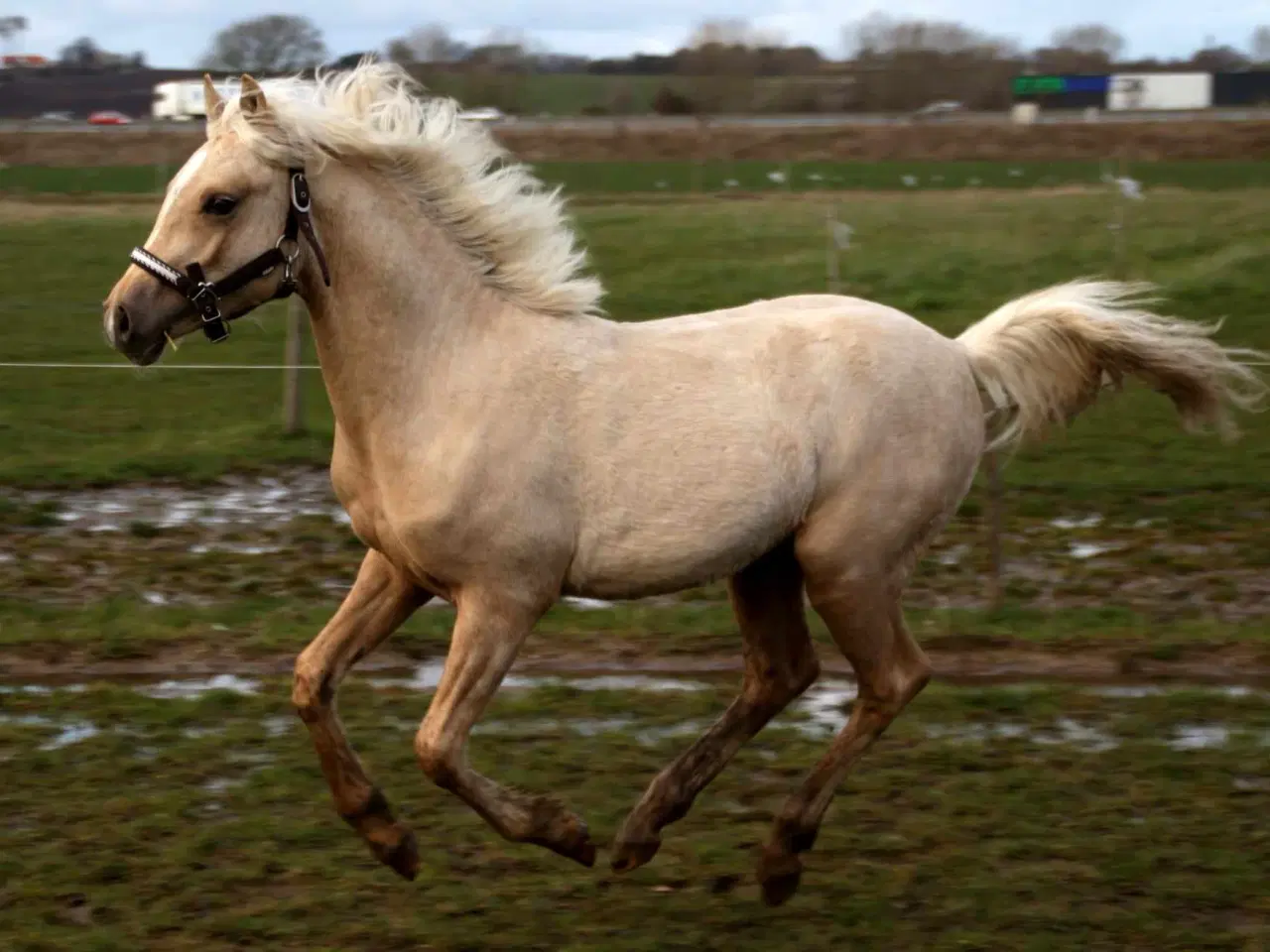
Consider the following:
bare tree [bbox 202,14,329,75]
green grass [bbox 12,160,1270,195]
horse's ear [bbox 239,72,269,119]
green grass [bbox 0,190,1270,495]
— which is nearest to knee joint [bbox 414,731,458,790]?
horse's ear [bbox 239,72,269,119]

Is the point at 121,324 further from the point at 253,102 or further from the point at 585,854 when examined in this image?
the point at 585,854

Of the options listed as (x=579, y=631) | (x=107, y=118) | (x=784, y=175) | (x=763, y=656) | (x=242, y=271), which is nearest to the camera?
(x=242, y=271)

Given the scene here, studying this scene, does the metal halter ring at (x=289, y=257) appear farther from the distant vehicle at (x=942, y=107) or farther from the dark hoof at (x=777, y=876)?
the distant vehicle at (x=942, y=107)

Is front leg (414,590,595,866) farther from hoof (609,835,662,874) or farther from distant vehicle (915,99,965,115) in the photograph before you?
distant vehicle (915,99,965,115)

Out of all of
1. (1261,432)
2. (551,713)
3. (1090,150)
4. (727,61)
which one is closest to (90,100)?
(727,61)

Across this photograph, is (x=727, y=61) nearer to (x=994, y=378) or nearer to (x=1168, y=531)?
(x=1168, y=531)

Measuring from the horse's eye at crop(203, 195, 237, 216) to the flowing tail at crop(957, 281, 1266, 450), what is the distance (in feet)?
6.76

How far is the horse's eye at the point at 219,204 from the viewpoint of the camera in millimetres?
3924

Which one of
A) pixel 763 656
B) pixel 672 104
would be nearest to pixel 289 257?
pixel 763 656

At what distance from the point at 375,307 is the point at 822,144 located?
29.3 metres

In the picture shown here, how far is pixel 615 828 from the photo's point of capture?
4.77 metres

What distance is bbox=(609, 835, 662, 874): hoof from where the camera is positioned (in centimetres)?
441

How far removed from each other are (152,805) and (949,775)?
7.66 feet

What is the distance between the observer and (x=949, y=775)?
17.0ft
